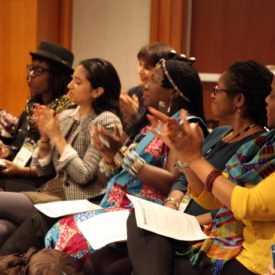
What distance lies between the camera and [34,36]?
437 centimetres

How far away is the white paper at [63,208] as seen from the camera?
2.49m

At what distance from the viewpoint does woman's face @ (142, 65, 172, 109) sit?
2609mm

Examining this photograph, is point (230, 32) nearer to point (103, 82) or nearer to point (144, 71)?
point (144, 71)

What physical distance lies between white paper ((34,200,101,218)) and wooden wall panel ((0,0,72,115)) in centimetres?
203

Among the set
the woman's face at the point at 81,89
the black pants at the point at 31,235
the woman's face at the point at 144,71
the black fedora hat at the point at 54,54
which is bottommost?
the black pants at the point at 31,235

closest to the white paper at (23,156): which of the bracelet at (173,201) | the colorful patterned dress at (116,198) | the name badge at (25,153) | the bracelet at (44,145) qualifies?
the name badge at (25,153)

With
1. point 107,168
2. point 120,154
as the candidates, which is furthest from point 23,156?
point 120,154

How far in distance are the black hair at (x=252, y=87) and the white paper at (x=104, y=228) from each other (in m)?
0.63

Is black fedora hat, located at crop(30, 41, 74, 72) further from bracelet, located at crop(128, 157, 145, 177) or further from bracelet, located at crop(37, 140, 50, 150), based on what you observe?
bracelet, located at crop(128, 157, 145, 177)

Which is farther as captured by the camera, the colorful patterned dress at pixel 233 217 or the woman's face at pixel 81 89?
the woman's face at pixel 81 89

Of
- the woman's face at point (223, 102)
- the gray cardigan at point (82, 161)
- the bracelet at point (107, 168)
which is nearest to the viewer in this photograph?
the woman's face at point (223, 102)

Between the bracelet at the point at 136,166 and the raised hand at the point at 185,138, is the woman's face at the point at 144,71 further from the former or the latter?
the raised hand at the point at 185,138

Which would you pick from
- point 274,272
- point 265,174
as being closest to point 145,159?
point 265,174

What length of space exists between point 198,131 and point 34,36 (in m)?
2.80
